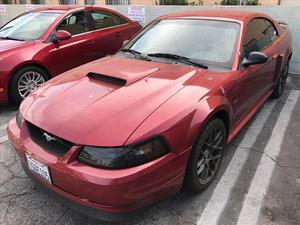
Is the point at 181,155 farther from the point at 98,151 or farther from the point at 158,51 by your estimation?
the point at 158,51

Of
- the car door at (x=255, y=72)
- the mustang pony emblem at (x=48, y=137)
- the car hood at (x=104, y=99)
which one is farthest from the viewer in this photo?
the car door at (x=255, y=72)

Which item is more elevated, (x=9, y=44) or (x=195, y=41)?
(x=195, y=41)

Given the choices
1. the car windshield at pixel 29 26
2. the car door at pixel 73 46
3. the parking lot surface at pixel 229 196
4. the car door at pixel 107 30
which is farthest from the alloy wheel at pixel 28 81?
the car door at pixel 107 30

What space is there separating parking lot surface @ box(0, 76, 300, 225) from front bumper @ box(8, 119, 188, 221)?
30 centimetres

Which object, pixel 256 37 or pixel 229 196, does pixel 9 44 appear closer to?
pixel 256 37

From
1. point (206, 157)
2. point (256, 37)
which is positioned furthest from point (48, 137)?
point (256, 37)

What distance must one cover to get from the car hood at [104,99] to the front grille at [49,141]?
6 cm

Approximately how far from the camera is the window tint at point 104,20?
6027 mm

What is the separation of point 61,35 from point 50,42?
0.77 feet

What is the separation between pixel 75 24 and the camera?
570 cm

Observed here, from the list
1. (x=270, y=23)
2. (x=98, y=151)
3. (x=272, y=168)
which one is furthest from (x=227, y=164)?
(x=270, y=23)

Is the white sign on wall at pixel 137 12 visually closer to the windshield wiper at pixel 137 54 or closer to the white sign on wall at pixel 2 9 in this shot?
the windshield wiper at pixel 137 54

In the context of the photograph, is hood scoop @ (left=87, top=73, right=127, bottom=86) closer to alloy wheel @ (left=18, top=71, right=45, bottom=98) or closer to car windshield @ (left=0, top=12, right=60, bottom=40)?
alloy wheel @ (left=18, top=71, right=45, bottom=98)

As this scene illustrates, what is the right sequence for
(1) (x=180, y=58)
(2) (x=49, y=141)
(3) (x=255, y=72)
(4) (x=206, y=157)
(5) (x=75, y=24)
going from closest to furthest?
(2) (x=49, y=141) < (4) (x=206, y=157) < (1) (x=180, y=58) < (3) (x=255, y=72) < (5) (x=75, y=24)
